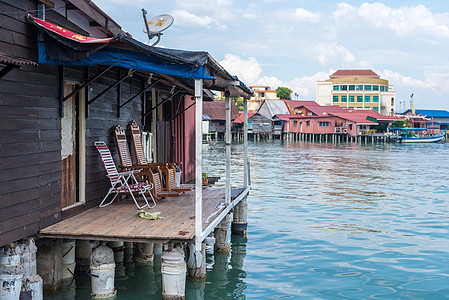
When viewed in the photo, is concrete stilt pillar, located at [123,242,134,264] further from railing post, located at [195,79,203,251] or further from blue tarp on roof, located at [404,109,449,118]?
blue tarp on roof, located at [404,109,449,118]

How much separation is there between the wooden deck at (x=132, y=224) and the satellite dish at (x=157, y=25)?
3.12m

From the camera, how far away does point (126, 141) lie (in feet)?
31.0

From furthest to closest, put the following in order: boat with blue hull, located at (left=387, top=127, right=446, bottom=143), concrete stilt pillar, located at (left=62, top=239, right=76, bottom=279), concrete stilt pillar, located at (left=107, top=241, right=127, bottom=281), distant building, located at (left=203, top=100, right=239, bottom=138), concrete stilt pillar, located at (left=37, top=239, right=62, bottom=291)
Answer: boat with blue hull, located at (left=387, top=127, right=446, bottom=143)
distant building, located at (left=203, top=100, right=239, bottom=138)
concrete stilt pillar, located at (left=107, top=241, right=127, bottom=281)
concrete stilt pillar, located at (left=62, top=239, right=76, bottom=279)
concrete stilt pillar, located at (left=37, top=239, right=62, bottom=291)

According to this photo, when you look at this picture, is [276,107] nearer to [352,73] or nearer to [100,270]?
[352,73]

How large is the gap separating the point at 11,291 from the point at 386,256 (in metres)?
7.24

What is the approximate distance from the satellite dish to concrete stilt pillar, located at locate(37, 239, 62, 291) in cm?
440

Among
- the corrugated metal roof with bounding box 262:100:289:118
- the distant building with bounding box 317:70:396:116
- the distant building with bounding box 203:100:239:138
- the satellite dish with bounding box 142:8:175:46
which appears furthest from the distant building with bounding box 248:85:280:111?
the satellite dish with bounding box 142:8:175:46

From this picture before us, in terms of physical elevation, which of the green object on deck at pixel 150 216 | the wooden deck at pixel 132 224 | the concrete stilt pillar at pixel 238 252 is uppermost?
the green object on deck at pixel 150 216

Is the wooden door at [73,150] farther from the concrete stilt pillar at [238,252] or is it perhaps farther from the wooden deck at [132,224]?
the concrete stilt pillar at [238,252]

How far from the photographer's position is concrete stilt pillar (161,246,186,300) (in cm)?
623

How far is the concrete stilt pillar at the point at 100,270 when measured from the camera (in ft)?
20.9

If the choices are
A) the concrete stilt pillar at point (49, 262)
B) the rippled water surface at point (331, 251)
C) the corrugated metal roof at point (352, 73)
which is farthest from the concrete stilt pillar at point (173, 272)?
the corrugated metal roof at point (352, 73)

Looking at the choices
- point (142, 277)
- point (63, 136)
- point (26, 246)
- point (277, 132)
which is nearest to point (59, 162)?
point (63, 136)

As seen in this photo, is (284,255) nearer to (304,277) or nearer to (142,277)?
(304,277)
